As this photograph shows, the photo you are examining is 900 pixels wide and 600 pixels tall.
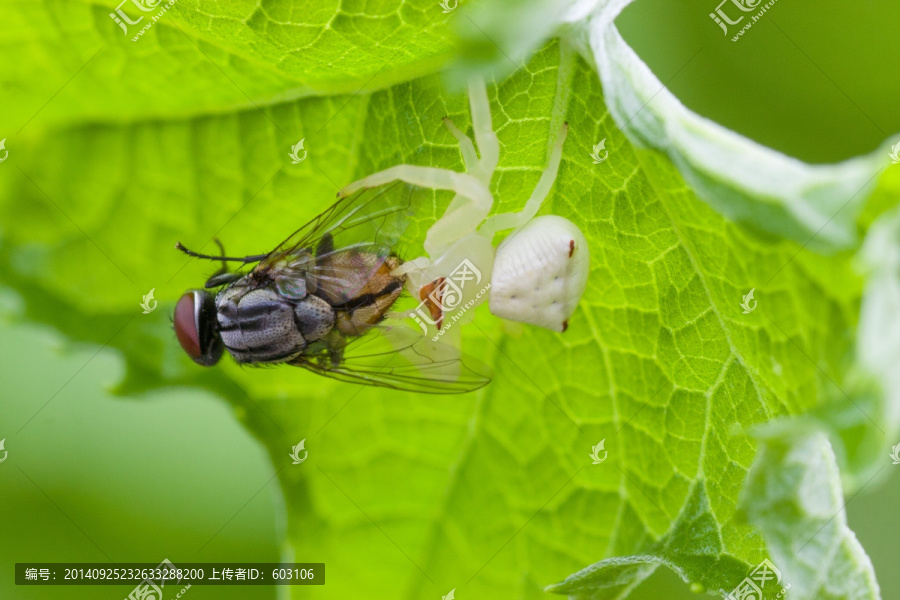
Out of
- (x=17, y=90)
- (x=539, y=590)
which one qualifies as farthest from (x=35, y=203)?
(x=539, y=590)

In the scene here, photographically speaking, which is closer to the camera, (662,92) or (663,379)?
(662,92)

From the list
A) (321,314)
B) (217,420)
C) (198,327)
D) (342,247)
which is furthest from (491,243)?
(217,420)

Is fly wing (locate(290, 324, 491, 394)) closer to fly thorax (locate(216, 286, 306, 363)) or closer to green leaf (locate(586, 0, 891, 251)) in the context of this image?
fly thorax (locate(216, 286, 306, 363))

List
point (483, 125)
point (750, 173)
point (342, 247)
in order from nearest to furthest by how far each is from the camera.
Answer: point (750, 173) → point (483, 125) → point (342, 247)

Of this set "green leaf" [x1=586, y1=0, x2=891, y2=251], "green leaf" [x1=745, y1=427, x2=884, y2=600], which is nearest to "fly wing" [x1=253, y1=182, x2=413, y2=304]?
"green leaf" [x1=586, y1=0, x2=891, y2=251]

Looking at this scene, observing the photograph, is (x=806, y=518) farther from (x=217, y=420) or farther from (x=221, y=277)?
(x=217, y=420)

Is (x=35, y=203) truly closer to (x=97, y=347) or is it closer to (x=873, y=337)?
(x=97, y=347)
